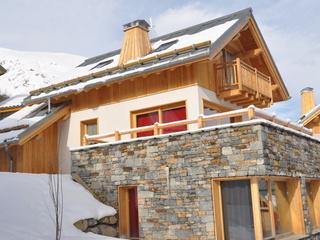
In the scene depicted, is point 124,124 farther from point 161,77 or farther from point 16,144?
point 16,144

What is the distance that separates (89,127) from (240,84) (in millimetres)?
5888

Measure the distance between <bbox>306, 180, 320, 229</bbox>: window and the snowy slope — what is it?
5854cm

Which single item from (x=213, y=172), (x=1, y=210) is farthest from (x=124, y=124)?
(x=1, y=210)

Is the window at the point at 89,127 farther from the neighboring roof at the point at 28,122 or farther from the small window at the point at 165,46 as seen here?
the small window at the point at 165,46

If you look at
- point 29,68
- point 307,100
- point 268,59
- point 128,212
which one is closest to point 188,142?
point 128,212

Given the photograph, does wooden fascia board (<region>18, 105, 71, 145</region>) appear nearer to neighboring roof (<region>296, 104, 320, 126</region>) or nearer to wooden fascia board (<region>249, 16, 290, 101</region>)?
wooden fascia board (<region>249, 16, 290, 101</region>)

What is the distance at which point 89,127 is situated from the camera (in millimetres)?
14789

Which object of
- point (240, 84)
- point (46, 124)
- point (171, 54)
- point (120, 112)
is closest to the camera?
point (171, 54)

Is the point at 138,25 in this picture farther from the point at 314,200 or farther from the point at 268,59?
the point at 314,200

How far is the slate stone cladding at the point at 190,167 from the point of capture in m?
9.45

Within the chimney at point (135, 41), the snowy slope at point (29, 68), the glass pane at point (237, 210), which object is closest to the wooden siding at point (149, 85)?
the chimney at point (135, 41)

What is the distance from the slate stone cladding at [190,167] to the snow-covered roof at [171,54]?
2611 mm

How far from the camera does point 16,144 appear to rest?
12.8 meters

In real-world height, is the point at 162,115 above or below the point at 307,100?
below
